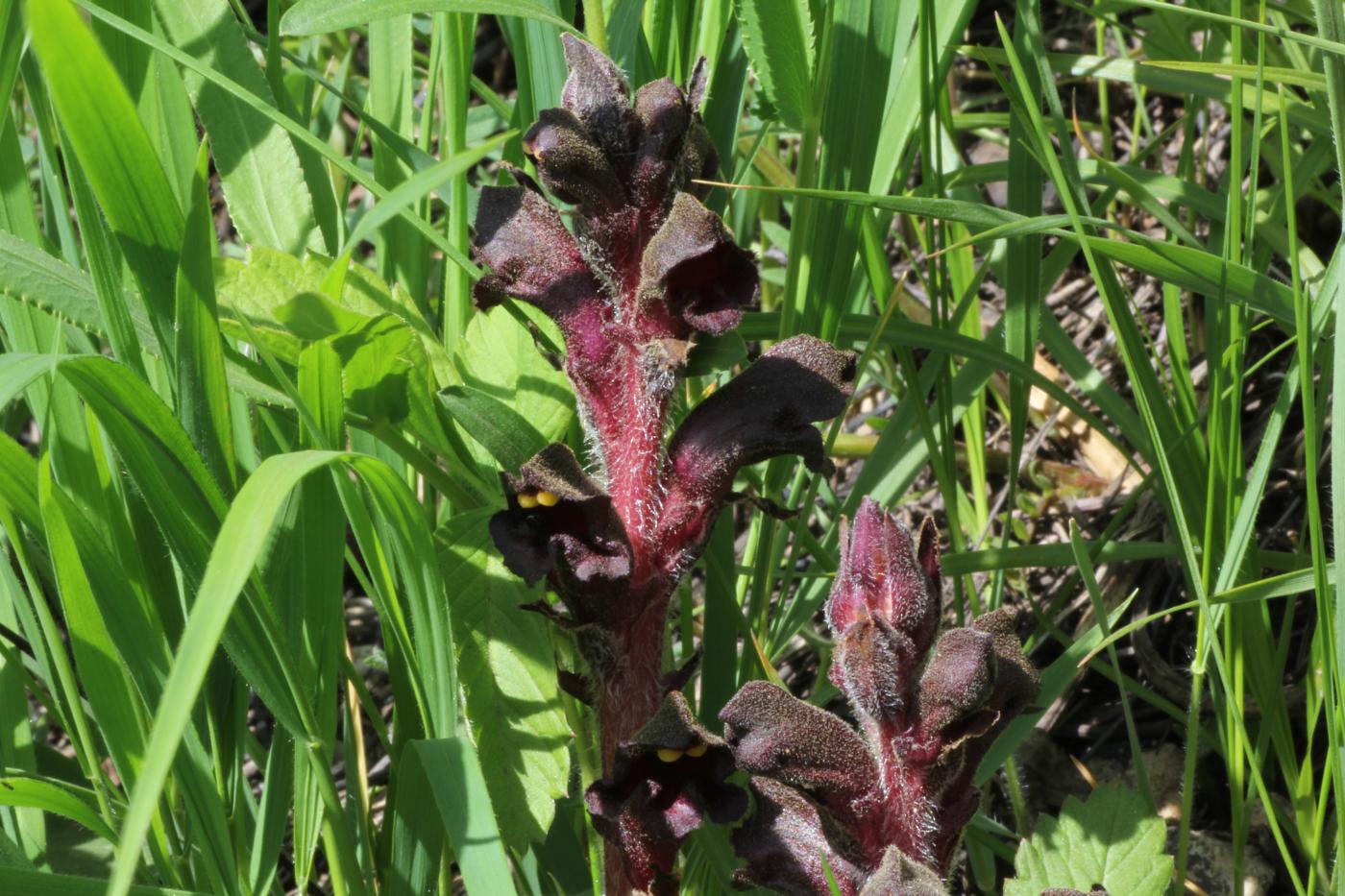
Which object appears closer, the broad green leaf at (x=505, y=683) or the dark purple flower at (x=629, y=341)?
the dark purple flower at (x=629, y=341)

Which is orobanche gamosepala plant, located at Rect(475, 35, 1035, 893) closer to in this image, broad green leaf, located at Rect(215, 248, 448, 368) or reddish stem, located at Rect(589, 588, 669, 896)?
reddish stem, located at Rect(589, 588, 669, 896)

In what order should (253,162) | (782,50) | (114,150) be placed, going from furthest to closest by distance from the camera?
(253,162), (782,50), (114,150)

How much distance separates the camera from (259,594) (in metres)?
1.46

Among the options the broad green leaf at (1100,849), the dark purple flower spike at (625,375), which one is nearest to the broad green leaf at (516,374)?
the dark purple flower spike at (625,375)

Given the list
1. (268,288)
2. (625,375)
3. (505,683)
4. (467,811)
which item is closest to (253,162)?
(268,288)

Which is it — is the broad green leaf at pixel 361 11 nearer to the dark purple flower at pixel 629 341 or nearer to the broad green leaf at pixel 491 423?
the dark purple flower at pixel 629 341

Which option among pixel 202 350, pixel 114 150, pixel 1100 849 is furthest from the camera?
pixel 1100 849

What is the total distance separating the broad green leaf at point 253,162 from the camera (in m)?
1.91

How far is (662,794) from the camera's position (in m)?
1.58

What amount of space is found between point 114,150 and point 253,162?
2.07ft

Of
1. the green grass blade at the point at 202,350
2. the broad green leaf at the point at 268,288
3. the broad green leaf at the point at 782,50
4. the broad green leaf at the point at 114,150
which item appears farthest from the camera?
the broad green leaf at the point at 782,50

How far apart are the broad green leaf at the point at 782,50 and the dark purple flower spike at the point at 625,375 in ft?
0.65

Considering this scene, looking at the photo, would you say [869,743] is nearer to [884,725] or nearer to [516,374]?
[884,725]

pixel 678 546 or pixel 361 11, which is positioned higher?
pixel 361 11
